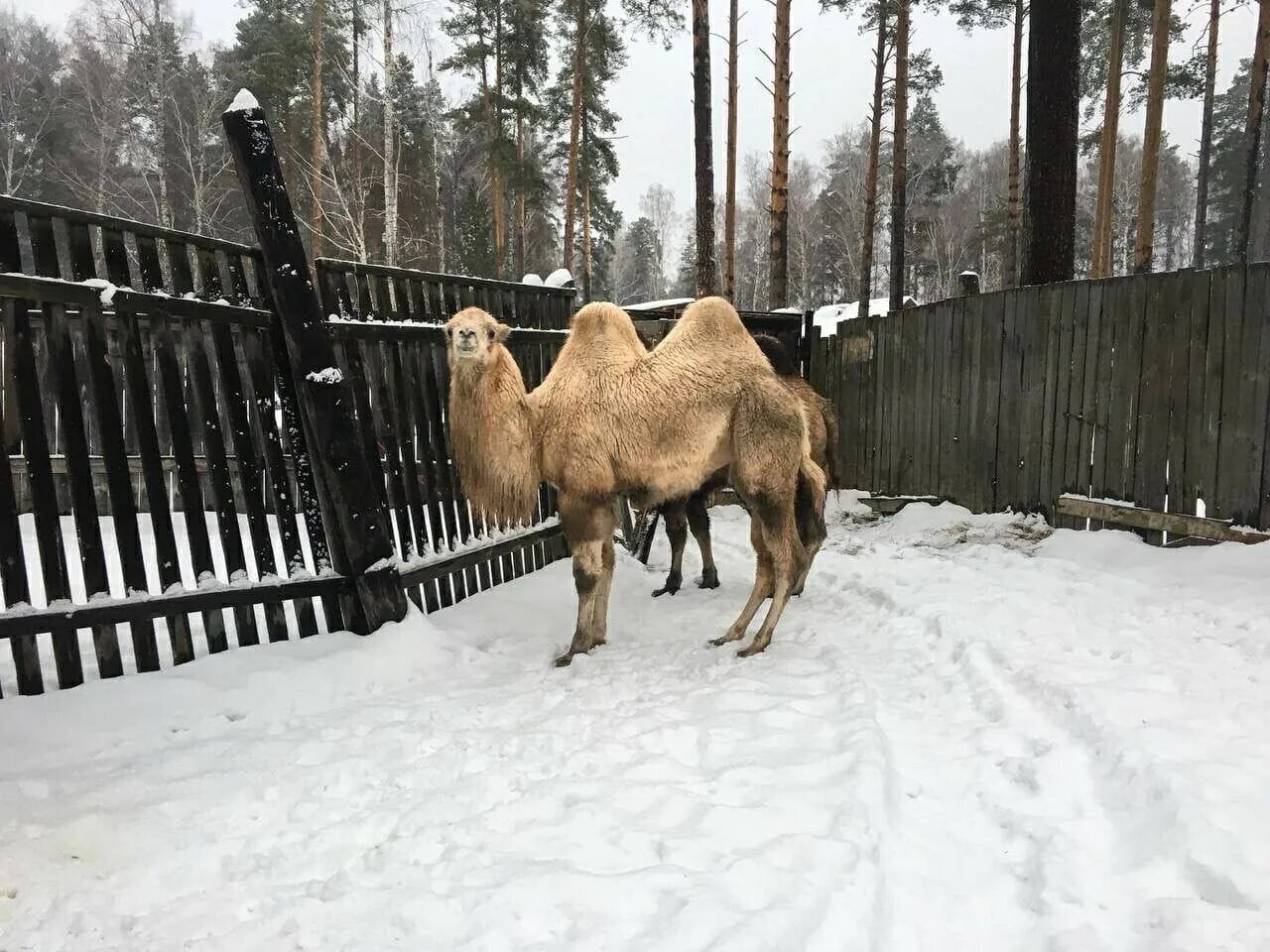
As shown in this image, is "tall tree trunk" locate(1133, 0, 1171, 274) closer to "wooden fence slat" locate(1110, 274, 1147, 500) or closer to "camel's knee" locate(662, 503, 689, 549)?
"wooden fence slat" locate(1110, 274, 1147, 500)

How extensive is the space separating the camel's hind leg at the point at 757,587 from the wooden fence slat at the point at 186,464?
2642 millimetres

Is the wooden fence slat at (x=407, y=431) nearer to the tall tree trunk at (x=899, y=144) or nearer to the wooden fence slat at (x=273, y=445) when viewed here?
the wooden fence slat at (x=273, y=445)

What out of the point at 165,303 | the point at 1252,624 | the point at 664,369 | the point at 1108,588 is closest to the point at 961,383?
the point at 1108,588

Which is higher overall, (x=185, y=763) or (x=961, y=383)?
(x=961, y=383)

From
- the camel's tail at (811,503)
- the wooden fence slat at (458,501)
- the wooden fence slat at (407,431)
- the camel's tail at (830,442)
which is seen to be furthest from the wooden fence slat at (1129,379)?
the wooden fence slat at (407,431)

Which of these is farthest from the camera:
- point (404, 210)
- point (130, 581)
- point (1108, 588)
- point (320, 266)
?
point (404, 210)

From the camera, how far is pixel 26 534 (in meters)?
5.25

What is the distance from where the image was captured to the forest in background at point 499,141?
53.4 ft

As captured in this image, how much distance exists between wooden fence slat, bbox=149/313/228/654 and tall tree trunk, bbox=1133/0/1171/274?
48.8 ft

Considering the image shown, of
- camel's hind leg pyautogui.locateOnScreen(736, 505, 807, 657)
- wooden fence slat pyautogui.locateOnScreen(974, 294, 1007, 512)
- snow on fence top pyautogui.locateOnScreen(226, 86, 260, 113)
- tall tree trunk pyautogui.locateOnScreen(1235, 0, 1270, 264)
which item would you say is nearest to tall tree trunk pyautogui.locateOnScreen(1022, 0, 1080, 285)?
wooden fence slat pyautogui.locateOnScreen(974, 294, 1007, 512)

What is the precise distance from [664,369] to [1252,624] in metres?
3.56

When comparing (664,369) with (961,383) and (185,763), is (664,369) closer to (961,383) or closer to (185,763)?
(185,763)

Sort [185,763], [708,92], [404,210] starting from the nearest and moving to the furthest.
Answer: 1. [185,763]
2. [708,92]
3. [404,210]

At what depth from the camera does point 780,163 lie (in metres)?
12.5
